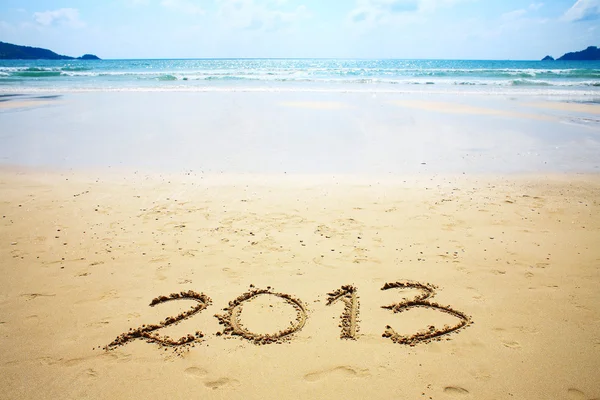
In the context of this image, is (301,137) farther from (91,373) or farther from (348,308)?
(91,373)

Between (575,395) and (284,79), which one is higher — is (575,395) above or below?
below

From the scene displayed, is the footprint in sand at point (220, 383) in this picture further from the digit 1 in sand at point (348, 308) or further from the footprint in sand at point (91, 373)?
the digit 1 in sand at point (348, 308)

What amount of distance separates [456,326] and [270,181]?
4.48m

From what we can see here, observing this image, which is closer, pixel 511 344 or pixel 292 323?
pixel 511 344

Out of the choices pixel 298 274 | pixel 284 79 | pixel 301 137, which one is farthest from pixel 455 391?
pixel 284 79

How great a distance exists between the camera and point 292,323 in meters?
3.23

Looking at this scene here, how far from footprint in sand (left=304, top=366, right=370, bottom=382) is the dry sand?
0.01 m

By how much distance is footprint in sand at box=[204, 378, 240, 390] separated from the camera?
2604 millimetres

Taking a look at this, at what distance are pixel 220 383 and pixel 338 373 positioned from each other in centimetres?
90

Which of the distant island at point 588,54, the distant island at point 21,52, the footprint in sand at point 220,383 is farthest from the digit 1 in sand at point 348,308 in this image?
the distant island at point 588,54

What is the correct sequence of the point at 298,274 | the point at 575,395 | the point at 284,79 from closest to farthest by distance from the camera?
the point at 575,395
the point at 298,274
the point at 284,79

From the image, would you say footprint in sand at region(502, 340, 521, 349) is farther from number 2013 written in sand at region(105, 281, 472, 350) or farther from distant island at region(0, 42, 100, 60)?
distant island at region(0, 42, 100, 60)

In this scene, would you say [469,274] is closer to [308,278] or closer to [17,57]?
[308,278]

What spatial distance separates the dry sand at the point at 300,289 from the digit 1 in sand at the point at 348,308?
0.06ft
